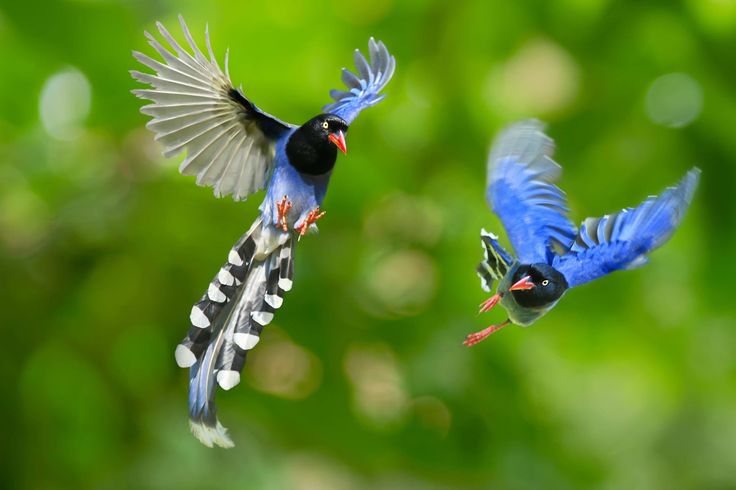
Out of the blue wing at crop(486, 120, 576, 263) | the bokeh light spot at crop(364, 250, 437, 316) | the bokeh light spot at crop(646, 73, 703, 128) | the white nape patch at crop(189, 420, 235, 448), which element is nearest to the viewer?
the white nape patch at crop(189, 420, 235, 448)

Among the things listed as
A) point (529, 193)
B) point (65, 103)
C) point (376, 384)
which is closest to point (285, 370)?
point (376, 384)

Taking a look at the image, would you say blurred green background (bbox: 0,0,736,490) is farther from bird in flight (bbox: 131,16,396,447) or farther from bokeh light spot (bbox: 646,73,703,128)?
bird in flight (bbox: 131,16,396,447)

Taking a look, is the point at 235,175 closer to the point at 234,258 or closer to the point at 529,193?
the point at 234,258

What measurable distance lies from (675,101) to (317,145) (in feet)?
4.68

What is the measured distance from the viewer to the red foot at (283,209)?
0.48 meters

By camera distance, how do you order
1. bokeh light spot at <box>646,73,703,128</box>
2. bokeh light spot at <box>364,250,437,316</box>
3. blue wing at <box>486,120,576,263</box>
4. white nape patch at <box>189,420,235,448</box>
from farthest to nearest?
1. bokeh light spot at <box>364,250,437,316</box>
2. bokeh light spot at <box>646,73,703,128</box>
3. blue wing at <box>486,120,576,263</box>
4. white nape patch at <box>189,420,235,448</box>

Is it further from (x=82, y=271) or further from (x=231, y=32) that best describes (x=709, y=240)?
(x=82, y=271)

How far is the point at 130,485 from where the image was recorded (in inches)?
78.9

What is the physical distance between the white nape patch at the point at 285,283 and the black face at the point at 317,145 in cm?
6

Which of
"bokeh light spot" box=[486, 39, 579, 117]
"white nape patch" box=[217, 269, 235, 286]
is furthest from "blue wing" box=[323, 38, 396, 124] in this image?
"bokeh light spot" box=[486, 39, 579, 117]

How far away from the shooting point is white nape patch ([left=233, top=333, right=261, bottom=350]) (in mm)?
435

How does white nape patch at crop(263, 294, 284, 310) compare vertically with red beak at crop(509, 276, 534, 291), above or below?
below

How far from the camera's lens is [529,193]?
557mm

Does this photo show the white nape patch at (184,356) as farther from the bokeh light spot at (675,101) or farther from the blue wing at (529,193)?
the bokeh light spot at (675,101)
